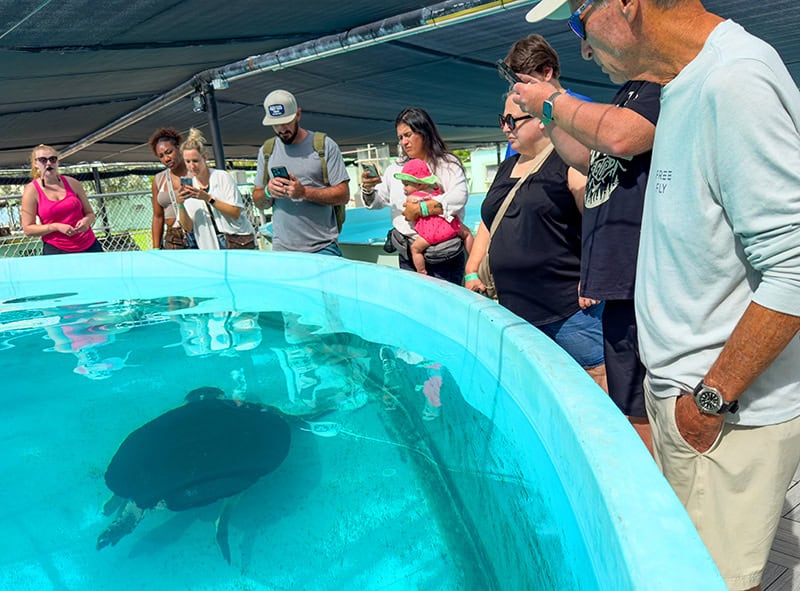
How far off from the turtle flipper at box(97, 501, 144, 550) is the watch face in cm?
149

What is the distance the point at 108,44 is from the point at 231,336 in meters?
3.14

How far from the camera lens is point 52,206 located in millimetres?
4383

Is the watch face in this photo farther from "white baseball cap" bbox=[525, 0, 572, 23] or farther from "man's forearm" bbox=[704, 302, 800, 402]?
"white baseball cap" bbox=[525, 0, 572, 23]

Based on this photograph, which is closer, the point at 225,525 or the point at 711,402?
the point at 711,402

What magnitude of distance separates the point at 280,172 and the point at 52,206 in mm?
2346

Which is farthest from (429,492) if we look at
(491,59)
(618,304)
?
(491,59)

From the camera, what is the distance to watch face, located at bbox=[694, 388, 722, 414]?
3.17 feet

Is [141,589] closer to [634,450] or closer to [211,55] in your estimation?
[634,450]

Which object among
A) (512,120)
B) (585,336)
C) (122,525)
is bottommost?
(122,525)

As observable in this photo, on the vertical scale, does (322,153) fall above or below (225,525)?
above

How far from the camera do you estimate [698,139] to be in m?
0.95

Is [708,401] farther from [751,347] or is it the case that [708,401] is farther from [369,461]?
[369,461]

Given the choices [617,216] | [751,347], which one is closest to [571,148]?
[617,216]

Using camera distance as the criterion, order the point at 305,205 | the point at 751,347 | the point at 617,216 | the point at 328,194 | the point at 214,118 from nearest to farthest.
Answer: the point at 751,347, the point at 617,216, the point at 328,194, the point at 305,205, the point at 214,118
